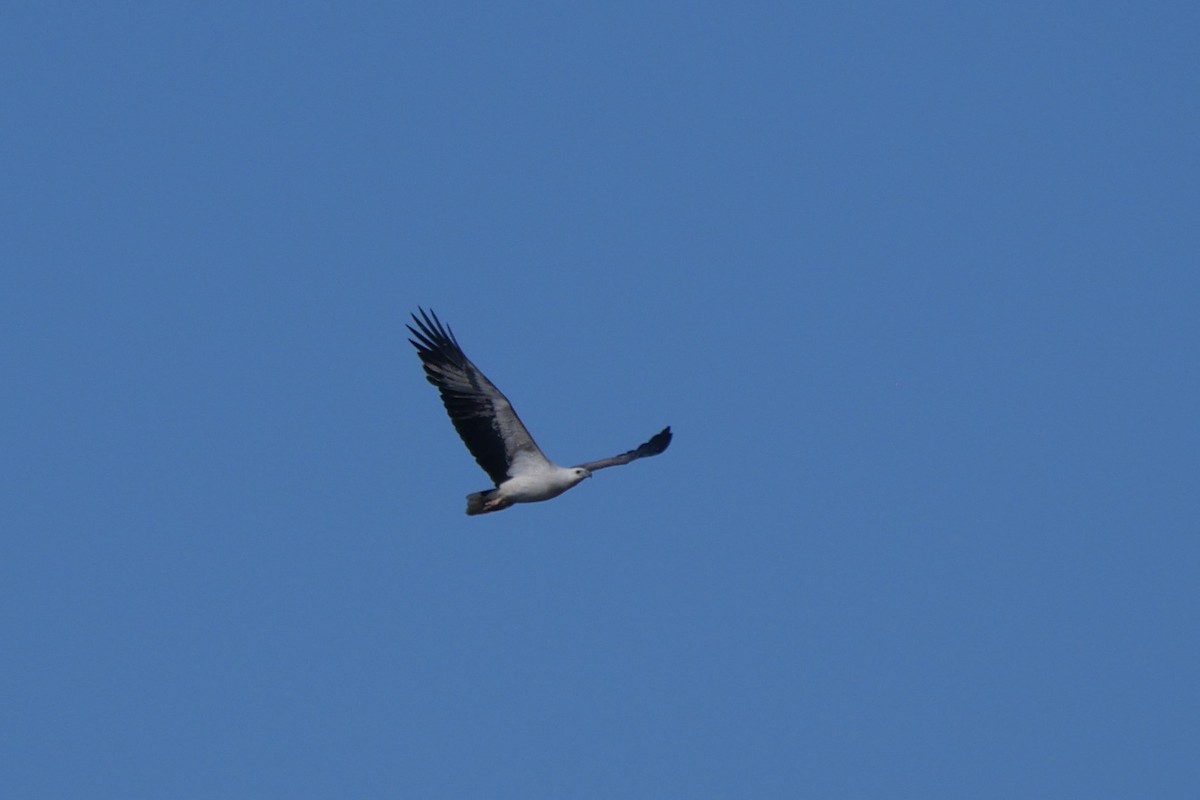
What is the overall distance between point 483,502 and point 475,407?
157 cm

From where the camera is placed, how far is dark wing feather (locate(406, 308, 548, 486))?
75.9 feet

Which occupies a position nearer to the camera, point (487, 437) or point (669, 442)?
point (487, 437)

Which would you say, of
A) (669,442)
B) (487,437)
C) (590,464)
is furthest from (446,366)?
(669,442)

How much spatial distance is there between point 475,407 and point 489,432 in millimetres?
464

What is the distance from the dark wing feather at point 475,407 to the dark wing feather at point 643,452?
1.48 metres

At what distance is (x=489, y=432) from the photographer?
76.5 feet

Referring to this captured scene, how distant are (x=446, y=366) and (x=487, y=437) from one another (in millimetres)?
1364

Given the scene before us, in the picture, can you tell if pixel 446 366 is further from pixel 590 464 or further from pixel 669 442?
pixel 669 442

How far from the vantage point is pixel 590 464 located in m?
24.3

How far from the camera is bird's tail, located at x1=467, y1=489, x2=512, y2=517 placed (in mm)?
22906

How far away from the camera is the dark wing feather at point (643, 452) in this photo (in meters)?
24.5

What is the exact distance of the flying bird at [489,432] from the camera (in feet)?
75.6

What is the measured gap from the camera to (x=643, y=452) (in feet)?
84.1

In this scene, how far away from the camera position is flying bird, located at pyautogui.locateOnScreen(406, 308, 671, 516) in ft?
75.6
